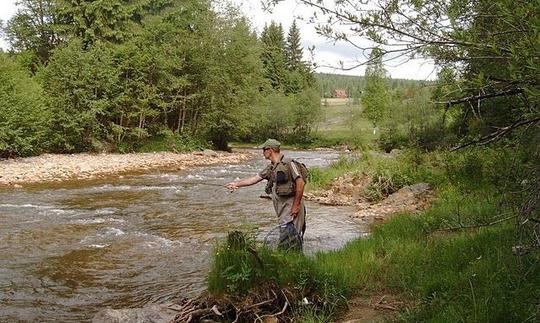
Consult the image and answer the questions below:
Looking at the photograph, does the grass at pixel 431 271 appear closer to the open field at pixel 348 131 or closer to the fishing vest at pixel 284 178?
the fishing vest at pixel 284 178

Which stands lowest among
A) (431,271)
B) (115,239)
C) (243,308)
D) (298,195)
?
(115,239)

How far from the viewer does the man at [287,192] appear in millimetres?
7000

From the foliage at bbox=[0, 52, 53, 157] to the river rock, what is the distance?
2029 cm

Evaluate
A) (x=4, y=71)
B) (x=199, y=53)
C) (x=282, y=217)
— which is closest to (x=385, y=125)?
(x=199, y=53)

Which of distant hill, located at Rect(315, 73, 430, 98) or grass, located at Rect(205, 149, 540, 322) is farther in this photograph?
distant hill, located at Rect(315, 73, 430, 98)

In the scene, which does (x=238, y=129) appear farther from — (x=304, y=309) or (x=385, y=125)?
(x=304, y=309)

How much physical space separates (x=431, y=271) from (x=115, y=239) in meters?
7.13

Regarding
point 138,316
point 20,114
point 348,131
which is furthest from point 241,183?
point 348,131

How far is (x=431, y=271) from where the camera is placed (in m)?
5.73

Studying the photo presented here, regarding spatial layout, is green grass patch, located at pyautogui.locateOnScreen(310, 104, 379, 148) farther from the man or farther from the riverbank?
the man

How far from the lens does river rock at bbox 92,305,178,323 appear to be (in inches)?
223

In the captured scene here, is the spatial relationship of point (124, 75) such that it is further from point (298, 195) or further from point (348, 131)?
point (348, 131)

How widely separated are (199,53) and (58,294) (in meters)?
30.5

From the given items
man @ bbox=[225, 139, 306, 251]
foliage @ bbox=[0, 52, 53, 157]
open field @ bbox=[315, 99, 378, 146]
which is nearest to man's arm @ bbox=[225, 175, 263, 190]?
man @ bbox=[225, 139, 306, 251]
